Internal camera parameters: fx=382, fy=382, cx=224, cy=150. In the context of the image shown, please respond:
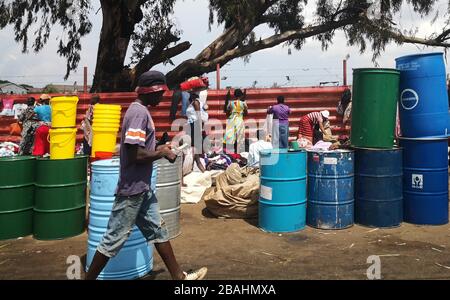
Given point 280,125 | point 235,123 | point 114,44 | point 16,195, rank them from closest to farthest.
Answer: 1. point 16,195
2. point 280,125
3. point 235,123
4. point 114,44

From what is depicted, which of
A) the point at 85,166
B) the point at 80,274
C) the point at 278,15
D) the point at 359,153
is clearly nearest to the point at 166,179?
the point at 85,166

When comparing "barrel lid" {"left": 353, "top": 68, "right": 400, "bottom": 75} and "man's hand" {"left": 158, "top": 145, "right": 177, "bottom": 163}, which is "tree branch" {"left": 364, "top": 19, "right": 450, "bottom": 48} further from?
"man's hand" {"left": 158, "top": 145, "right": 177, "bottom": 163}

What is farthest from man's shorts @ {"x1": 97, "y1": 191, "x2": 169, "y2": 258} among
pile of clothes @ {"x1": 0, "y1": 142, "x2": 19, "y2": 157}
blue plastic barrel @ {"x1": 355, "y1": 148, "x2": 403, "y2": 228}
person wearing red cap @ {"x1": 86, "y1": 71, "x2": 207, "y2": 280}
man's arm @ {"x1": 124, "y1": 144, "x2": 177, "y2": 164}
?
pile of clothes @ {"x1": 0, "y1": 142, "x2": 19, "y2": 157}

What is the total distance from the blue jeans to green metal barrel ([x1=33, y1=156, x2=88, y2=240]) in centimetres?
494

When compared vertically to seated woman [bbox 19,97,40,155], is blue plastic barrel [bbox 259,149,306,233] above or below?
below

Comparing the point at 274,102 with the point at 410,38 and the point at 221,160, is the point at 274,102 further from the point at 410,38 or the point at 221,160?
the point at 410,38

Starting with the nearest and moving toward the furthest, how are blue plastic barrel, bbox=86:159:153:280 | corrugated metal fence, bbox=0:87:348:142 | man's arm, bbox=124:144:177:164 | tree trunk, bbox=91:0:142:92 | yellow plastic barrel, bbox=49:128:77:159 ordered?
man's arm, bbox=124:144:177:164 < blue plastic barrel, bbox=86:159:153:280 < yellow plastic barrel, bbox=49:128:77:159 < corrugated metal fence, bbox=0:87:348:142 < tree trunk, bbox=91:0:142:92

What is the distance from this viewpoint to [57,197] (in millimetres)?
4746

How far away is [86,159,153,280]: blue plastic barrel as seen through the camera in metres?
3.62

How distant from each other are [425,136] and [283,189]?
2025 millimetres

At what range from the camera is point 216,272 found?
3.74m

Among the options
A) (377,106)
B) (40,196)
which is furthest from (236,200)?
(40,196)

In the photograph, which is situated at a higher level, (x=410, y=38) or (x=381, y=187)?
(x=410, y=38)

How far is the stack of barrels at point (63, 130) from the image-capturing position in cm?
491
